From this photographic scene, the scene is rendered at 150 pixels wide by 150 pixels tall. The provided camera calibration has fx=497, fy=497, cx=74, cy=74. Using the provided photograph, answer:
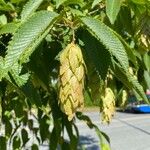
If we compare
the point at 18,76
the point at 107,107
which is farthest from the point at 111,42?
the point at 107,107

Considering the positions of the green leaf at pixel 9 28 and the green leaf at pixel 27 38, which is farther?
the green leaf at pixel 9 28

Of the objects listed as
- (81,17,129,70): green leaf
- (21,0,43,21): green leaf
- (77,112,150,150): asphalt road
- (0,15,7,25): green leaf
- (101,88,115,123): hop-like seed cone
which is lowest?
(77,112,150,150): asphalt road

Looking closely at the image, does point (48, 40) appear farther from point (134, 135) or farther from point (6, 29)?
point (134, 135)

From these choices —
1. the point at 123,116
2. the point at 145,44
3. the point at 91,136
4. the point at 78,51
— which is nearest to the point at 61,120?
the point at 145,44

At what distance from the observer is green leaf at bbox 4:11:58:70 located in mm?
651

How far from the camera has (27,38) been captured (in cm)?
66

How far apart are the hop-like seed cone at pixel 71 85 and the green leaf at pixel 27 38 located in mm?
54

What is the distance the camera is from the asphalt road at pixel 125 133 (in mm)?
11163

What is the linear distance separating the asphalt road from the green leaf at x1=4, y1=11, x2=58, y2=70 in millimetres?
10189

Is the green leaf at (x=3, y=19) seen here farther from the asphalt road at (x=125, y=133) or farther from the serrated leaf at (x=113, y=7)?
the asphalt road at (x=125, y=133)

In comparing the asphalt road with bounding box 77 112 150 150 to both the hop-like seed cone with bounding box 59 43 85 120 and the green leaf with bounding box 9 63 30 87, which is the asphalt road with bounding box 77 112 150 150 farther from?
the hop-like seed cone with bounding box 59 43 85 120

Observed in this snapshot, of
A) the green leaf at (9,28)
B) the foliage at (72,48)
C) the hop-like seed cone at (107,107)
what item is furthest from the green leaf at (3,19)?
the hop-like seed cone at (107,107)

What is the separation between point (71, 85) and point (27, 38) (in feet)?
0.28

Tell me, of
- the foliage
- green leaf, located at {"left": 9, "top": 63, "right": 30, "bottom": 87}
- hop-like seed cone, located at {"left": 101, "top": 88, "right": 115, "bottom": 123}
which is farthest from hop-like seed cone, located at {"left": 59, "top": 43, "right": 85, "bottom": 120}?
hop-like seed cone, located at {"left": 101, "top": 88, "right": 115, "bottom": 123}
